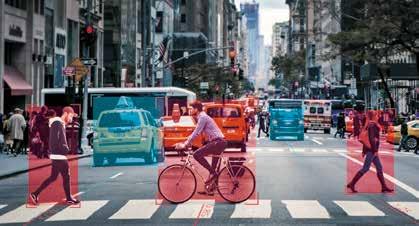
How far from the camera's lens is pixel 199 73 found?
10906 centimetres

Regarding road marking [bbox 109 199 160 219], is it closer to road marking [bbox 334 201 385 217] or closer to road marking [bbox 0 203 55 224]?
road marking [bbox 0 203 55 224]

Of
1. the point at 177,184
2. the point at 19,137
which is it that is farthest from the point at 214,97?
the point at 177,184

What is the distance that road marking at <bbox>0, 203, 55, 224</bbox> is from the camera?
13445 mm

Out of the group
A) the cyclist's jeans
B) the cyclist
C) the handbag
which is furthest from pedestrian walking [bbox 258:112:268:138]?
the cyclist's jeans

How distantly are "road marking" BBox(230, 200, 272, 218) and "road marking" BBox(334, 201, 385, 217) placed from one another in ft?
4.38

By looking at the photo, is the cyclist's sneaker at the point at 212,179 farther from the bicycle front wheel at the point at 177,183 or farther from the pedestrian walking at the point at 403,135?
the pedestrian walking at the point at 403,135

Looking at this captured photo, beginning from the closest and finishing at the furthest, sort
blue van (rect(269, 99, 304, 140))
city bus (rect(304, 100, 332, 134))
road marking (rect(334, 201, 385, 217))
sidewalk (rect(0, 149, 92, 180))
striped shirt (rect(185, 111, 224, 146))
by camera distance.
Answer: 1. road marking (rect(334, 201, 385, 217))
2. striped shirt (rect(185, 111, 224, 146))
3. sidewalk (rect(0, 149, 92, 180))
4. blue van (rect(269, 99, 304, 140))
5. city bus (rect(304, 100, 332, 134))

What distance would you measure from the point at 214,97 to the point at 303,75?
2279 inches

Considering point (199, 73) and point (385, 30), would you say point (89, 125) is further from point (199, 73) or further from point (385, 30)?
point (199, 73)

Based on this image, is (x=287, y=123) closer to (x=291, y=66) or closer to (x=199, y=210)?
(x=199, y=210)

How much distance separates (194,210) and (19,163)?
14.5 m

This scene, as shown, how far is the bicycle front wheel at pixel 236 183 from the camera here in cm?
1519

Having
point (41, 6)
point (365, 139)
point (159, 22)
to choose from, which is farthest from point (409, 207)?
point (159, 22)

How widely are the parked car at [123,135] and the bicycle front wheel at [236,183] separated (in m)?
11.3
